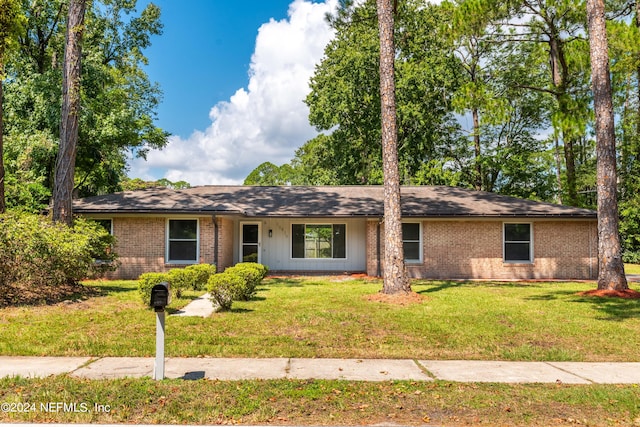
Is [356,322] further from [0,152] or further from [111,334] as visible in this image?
[0,152]

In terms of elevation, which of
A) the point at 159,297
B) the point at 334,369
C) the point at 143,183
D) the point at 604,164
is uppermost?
the point at 143,183

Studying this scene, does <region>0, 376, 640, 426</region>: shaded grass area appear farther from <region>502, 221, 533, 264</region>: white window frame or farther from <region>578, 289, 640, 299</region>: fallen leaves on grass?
<region>502, 221, 533, 264</region>: white window frame

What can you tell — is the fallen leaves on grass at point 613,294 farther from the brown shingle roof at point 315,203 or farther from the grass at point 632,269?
the grass at point 632,269

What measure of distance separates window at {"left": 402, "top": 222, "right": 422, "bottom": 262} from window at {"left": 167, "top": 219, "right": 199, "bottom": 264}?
27.7ft

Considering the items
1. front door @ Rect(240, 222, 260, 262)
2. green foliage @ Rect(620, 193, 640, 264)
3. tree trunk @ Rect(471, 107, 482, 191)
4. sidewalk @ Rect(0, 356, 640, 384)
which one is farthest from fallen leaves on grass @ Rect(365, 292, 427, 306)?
green foliage @ Rect(620, 193, 640, 264)

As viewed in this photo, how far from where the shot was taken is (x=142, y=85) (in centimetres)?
2936

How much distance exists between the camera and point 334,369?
5422 millimetres

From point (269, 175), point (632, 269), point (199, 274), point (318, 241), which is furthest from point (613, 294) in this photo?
point (269, 175)

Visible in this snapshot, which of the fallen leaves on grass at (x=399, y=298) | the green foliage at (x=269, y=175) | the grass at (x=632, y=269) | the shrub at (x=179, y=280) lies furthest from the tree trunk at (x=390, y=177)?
the green foliage at (x=269, y=175)

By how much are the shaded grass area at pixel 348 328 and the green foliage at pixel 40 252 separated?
92 centimetres

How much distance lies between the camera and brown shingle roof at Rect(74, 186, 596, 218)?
16719 millimetres

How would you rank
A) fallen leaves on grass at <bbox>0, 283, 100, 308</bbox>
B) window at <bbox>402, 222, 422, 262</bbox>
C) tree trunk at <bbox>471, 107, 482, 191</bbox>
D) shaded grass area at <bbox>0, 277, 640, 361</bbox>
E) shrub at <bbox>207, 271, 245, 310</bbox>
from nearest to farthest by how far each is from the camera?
shaded grass area at <bbox>0, 277, 640, 361</bbox>
shrub at <bbox>207, 271, 245, 310</bbox>
fallen leaves on grass at <bbox>0, 283, 100, 308</bbox>
window at <bbox>402, 222, 422, 262</bbox>
tree trunk at <bbox>471, 107, 482, 191</bbox>

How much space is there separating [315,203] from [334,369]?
46.7 ft

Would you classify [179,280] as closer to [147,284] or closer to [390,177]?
[147,284]
